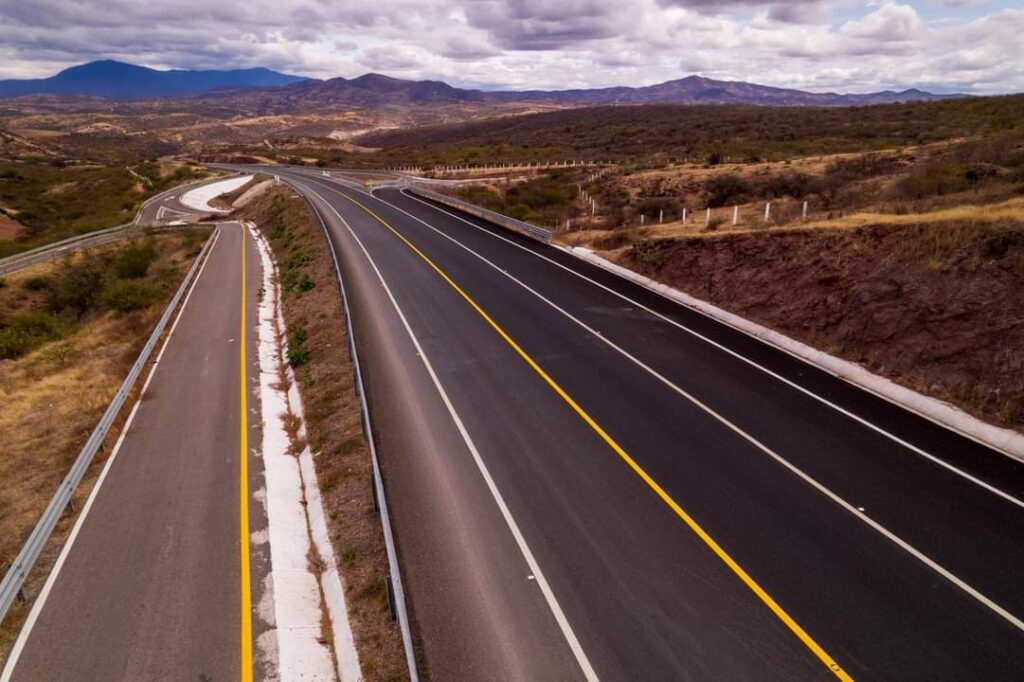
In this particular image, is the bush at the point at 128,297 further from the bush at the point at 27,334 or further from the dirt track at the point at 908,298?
the dirt track at the point at 908,298

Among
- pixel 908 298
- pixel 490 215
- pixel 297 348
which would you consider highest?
pixel 908 298

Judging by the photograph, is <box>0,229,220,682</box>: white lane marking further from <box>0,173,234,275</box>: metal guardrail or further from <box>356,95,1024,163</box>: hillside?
<box>356,95,1024,163</box>: hillside

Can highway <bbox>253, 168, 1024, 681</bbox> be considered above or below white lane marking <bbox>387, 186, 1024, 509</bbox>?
below

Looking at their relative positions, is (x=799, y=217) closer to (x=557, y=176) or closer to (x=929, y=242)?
(x=929, y=242)

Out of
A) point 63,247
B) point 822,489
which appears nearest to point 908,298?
point 822,489

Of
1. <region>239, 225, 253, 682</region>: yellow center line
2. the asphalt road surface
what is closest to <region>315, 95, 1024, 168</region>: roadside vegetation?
<region>239, 225, 253, 682</region>: yellow center line

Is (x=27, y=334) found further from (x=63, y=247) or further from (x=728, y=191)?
(x=728, y=191)

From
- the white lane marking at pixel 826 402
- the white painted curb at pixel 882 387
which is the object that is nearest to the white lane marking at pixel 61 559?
the white lane marking at pixel 826 402
